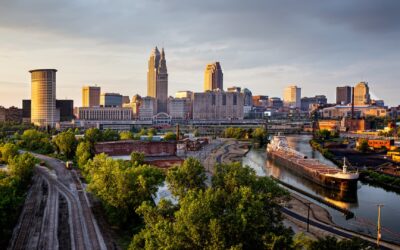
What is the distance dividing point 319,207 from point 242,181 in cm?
1694

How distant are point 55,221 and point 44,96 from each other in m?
161

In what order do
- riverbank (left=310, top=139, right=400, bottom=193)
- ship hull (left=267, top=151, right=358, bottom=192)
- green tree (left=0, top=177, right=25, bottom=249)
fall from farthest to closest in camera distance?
1. riverbank (left=310, top=139, right=400, bottom=193)
2. ship hull (left=267, top=151, right=358, bottom=192)
3. green tree (left=0, top=177, right=25, bottom=249)

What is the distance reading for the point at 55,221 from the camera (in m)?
33.2

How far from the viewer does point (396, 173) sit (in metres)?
60.4

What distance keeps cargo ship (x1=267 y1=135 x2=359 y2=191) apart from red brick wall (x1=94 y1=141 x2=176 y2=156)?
22.8m

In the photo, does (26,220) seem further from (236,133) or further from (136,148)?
(236,133)

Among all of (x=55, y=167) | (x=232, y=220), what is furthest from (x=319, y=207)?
(x=55, y=167)

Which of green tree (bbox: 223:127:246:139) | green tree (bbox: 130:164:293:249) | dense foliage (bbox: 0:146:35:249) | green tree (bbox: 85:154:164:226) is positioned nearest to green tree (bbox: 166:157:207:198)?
green tree (bbox: 85:154:164:226)

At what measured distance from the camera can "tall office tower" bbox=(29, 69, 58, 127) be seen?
181038 millimetres

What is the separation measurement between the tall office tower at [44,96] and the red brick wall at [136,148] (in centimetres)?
11886

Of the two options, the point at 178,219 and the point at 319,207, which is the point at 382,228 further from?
the point at 178,219

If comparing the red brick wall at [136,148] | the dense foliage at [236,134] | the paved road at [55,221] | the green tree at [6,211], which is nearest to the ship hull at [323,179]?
the red brick wall at [136,148]

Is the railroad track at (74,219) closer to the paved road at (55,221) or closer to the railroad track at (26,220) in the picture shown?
the paved road at (55,221)

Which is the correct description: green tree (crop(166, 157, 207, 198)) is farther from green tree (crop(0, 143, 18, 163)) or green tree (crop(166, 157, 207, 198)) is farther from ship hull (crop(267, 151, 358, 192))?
green tree (crop(0, 143, 18, 163))
